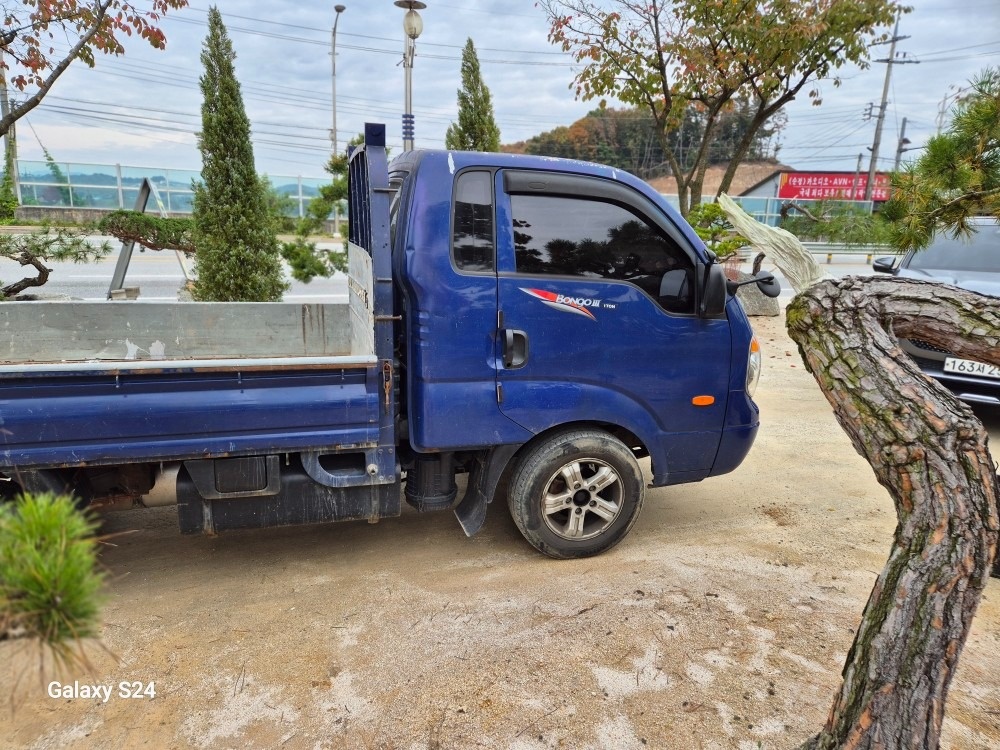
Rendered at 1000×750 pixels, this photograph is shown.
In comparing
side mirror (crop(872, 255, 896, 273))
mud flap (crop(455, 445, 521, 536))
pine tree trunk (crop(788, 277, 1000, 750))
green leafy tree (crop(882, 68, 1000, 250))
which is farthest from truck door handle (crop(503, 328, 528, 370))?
side mirror (crop(872, 255, 896, 273))

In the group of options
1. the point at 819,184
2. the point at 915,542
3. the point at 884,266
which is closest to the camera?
the point at 915,542

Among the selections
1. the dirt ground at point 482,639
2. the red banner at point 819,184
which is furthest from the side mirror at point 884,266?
the red banner at point 819,184

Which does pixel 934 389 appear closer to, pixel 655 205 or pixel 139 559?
pixel 655 205

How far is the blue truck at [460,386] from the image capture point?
2.86m

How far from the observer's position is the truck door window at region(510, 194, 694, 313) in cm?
338

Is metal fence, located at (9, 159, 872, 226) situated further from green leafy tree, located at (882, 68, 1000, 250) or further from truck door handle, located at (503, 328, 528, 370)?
green leafy tree, located at (882, 68, 1000, 250)

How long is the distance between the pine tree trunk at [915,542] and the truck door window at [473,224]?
1.74 meters

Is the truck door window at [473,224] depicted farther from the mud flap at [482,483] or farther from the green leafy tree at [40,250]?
the green leafy tree at [40,250]

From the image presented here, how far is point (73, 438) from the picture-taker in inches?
108

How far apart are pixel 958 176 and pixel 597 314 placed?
164 centimetres

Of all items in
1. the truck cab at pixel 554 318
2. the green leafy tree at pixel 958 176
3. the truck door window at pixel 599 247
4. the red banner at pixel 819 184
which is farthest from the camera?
the red banner at pixel 819 184

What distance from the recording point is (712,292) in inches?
138

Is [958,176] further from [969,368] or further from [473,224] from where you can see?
[969,368]

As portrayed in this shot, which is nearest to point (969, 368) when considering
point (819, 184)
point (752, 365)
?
point (752, 365)
